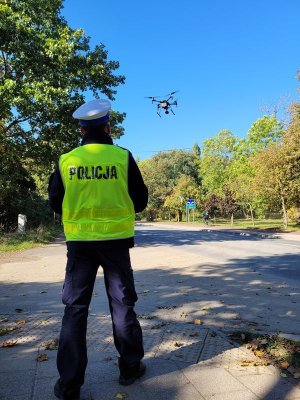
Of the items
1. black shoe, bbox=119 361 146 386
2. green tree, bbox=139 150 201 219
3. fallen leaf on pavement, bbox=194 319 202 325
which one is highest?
green tree, bbox=139 150 201 219

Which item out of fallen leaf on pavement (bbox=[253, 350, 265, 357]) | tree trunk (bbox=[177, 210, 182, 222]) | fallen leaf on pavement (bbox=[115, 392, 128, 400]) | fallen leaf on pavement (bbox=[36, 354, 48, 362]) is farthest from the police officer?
tree trunk (bbox=[177, 210, 182, 222])

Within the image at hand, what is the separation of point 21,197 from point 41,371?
2522 centimetres

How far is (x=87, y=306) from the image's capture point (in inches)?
118

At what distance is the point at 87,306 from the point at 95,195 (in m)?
0.78

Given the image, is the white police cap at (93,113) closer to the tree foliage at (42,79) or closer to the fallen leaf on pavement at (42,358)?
the fallen leaf on pavement at (42,358)

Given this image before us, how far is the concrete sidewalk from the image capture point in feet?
9.66

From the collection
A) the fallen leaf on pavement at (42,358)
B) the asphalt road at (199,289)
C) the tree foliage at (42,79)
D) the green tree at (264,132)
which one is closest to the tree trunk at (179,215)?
the green tree at (264,132)

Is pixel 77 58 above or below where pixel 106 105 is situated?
above

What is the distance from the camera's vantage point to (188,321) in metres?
5.03

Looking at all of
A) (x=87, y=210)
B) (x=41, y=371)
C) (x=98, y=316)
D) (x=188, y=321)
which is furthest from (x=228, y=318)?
(x=87, y=210)

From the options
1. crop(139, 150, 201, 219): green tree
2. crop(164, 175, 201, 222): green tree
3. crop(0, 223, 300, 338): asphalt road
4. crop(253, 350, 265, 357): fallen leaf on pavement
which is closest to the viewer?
crop(253, 350, 265, 357): fallen leaf on pavement

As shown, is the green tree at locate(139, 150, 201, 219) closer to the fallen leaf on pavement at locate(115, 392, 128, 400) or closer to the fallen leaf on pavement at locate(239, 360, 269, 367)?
the fallen leaf on pavement at locate(239, 360, 269, 367)

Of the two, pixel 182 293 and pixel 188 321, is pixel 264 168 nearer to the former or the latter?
pixel 182 293

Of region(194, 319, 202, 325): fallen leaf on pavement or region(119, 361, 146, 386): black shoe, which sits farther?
region(194, 319, 202, 325): fallen leaf on pavement
